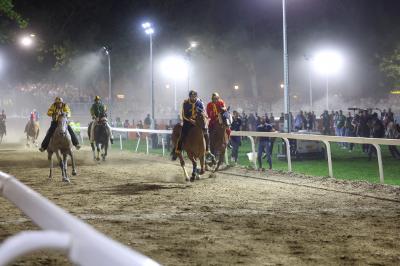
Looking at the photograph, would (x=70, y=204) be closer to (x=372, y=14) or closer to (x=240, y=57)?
(x=372, y=14)

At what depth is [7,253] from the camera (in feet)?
7.08

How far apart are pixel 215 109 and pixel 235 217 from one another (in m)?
7.57

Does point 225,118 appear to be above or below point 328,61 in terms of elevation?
below

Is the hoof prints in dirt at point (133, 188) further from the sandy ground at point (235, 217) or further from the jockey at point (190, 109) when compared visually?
the jockey at point (190, 109)

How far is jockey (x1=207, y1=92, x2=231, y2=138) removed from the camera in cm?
1584

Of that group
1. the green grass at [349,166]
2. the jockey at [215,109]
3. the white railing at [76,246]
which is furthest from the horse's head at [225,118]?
the white railing at [76,246]

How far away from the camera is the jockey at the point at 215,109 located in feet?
52.0

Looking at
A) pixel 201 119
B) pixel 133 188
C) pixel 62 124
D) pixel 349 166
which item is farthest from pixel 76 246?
pixel 349 166

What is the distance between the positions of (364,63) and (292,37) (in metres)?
7.91

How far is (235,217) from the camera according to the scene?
8641 mm

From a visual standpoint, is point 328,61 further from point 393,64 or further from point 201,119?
point 201,119

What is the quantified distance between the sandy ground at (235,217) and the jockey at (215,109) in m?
1.57

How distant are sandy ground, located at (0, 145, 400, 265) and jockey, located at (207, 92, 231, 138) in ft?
5.16

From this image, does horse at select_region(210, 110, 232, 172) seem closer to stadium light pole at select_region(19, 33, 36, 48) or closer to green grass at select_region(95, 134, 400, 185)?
green grass at select_region(95, 134, 400, 185)
